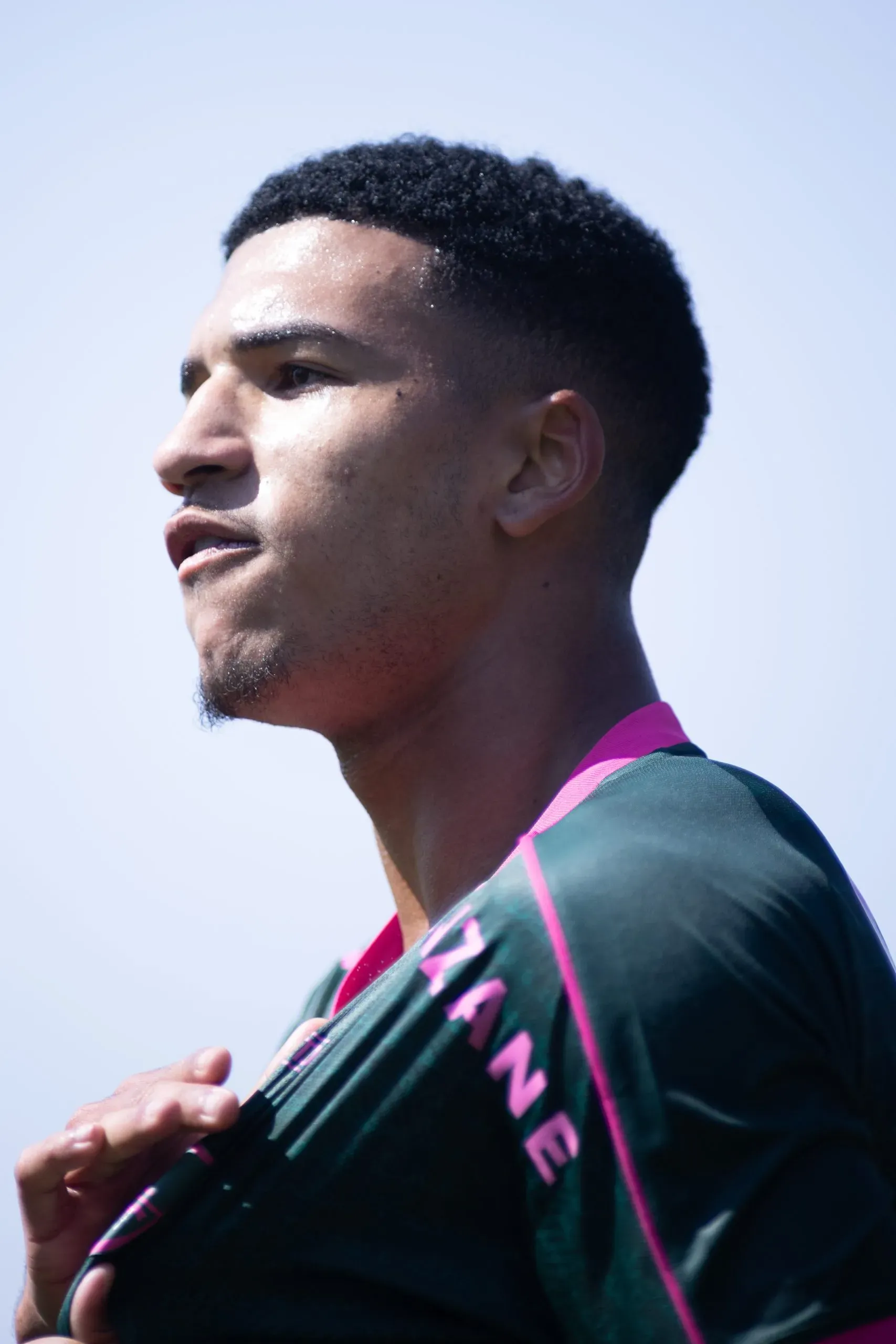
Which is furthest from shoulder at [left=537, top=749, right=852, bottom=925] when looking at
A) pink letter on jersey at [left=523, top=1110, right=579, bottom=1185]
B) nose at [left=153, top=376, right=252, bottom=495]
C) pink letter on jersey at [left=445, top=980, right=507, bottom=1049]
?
nose at [left=153, top=376, right=252, bottom=495]

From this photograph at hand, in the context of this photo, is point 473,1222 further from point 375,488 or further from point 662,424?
point 662,424

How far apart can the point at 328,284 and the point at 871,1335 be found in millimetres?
2282

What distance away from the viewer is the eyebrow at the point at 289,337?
2.83 metres

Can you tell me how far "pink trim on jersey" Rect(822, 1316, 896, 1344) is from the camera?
1.61 metres

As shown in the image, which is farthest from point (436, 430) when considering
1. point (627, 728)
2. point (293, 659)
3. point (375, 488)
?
point (627, 728)

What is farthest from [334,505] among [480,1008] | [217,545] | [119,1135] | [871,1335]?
[871,1335]

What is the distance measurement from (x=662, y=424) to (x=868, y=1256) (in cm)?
210

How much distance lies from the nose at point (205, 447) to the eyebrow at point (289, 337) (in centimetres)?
11

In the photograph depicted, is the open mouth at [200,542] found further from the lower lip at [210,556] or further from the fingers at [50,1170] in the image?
the fingers at [50,1170]

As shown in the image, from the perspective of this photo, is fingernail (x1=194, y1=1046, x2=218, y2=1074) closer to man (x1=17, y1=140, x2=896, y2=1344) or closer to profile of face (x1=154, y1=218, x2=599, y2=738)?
man (x1=17, y1=140, x2=896, y2=1344)

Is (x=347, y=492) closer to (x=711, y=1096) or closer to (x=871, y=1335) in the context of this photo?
(x=711, y=1096)

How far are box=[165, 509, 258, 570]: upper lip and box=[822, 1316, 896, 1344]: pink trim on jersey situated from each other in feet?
5.96

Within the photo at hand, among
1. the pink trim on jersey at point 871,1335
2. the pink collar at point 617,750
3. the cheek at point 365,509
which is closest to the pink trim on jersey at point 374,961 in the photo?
the pink collar at point 617,750

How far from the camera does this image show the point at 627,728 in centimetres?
258
